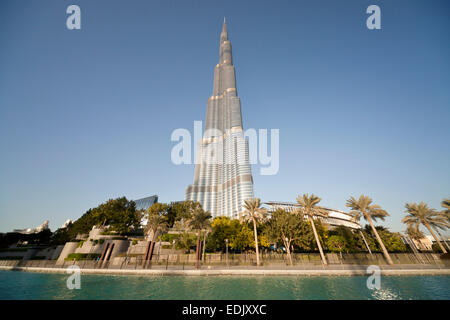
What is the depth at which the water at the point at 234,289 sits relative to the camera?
18.4m

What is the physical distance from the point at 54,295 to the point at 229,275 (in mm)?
21294

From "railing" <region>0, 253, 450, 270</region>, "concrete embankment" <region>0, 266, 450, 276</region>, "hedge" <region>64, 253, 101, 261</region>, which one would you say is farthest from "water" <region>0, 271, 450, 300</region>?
"hedge" <region>64, 253, 101, 261</region>

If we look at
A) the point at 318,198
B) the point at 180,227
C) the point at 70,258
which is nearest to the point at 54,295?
the point at 70,258

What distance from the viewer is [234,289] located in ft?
68.3

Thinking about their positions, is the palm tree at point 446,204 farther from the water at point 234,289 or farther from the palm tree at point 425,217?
the water at point 234,289

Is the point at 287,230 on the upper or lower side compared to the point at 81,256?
upper

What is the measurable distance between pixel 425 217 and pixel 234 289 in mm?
52335

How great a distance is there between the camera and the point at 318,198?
43281 mm

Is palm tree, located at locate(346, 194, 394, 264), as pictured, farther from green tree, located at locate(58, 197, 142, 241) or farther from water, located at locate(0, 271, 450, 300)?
green tree, located at locate(58, 197, 142, 241)

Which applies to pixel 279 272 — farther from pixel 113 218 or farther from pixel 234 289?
pixel 113 218

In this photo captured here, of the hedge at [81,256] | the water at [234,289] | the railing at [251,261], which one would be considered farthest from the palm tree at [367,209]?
the hedge at [81,256]

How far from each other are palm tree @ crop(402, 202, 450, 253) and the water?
84.4ft

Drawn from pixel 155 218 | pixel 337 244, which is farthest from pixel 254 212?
pixel 337 244

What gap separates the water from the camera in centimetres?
1838
